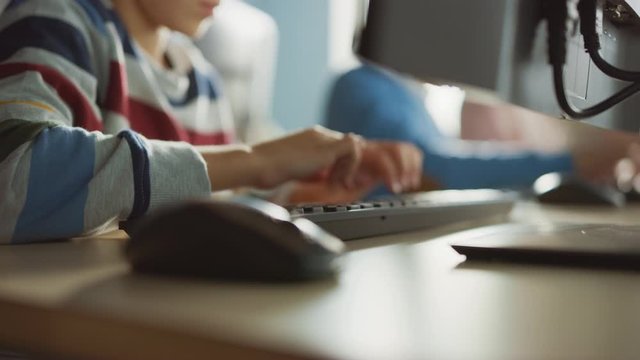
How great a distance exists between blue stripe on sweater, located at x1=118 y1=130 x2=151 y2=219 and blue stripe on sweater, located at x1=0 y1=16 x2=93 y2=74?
0.20 meters

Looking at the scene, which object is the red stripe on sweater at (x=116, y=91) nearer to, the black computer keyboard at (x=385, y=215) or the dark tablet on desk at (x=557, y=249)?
the black computer keyboard at (x=385, y=215)

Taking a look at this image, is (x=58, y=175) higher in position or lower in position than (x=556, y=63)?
lower

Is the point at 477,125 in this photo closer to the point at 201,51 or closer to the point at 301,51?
the point at 301,51

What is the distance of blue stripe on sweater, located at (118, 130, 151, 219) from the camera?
601 mm

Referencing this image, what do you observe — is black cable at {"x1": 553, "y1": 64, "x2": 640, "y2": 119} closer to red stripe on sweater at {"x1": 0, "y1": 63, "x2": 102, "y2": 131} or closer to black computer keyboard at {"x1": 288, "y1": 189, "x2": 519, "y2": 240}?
black computer keyboard at {"x1": 288, "y1": 189, "x2": 519, "y2": 240}

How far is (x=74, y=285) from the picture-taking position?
1.24ft

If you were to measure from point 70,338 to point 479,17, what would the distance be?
38cm

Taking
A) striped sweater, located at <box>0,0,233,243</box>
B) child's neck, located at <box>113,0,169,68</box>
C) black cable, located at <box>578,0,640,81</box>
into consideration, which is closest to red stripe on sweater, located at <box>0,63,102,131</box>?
striped sweater, located at <box>0,0,233,243</box>

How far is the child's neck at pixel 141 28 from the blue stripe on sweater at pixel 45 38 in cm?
22

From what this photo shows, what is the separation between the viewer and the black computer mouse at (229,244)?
0.38 meters

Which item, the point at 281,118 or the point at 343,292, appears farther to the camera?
the point at 281,118

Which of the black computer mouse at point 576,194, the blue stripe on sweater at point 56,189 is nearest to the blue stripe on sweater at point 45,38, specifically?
the blue stripe on sweater at point 56,189

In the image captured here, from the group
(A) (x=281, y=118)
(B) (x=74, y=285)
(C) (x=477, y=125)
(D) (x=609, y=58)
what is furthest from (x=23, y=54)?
(C) (x=477, y=125)

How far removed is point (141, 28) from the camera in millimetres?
1029
